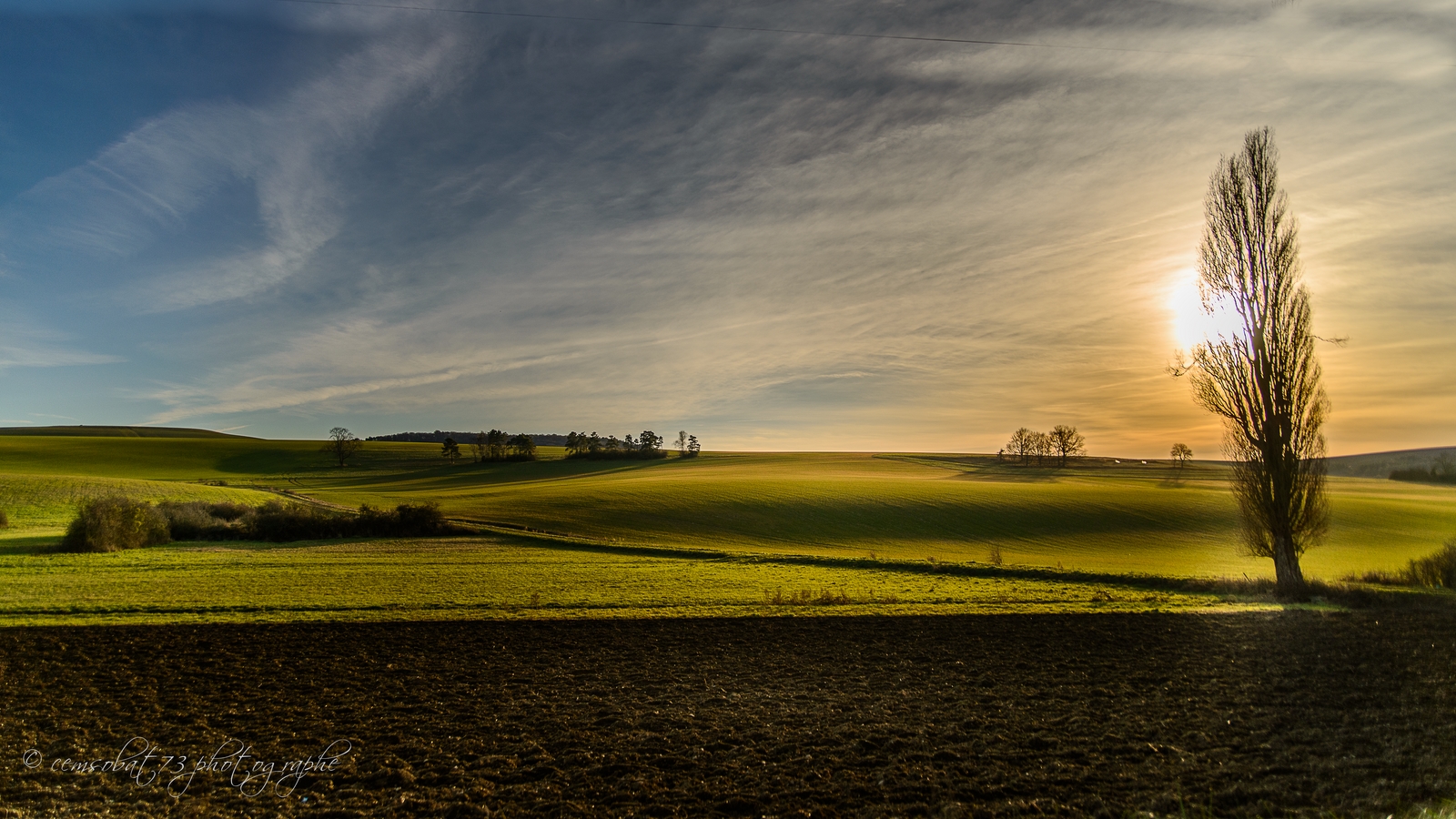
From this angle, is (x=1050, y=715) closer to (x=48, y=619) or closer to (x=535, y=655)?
(x=535, y=655)

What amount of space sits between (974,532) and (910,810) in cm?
4256

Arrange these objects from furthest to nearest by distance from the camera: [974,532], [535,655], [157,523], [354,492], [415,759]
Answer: [354,492] < [974,532] < [157,523] < [535,655] < [415,759]

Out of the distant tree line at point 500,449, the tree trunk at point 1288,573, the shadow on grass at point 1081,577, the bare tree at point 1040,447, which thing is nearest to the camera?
the shadow on grass at point 1081,577

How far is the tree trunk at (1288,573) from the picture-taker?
74.4 feet

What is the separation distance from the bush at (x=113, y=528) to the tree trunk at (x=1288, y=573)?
51.9 meters

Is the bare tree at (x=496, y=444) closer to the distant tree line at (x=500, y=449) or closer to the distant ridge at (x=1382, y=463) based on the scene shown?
the distant tree line at (x=500, y=449)

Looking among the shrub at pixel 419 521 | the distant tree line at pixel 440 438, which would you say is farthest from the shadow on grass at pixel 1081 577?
the distant tree line at pixel 440 438

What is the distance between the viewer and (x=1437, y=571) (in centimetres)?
2492

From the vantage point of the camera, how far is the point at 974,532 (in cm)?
4712

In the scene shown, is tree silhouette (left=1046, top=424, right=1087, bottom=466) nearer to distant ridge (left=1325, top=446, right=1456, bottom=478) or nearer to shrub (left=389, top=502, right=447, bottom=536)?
distant ridge (left=1325, top=446, right=1456, bottom=478)

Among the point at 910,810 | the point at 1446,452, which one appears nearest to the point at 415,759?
the point at 910,810

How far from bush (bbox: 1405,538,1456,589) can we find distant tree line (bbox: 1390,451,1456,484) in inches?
2833

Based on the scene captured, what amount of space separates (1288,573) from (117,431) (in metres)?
221

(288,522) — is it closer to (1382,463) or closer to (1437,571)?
(1437,571)
